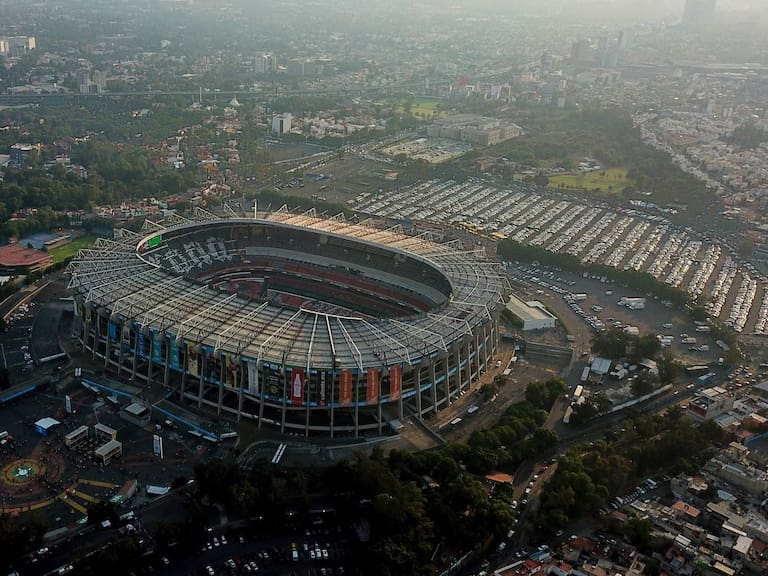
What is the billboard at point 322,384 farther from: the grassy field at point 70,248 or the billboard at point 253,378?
the grassy field at point 70,248

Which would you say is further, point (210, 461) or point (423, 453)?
point (423, 453)

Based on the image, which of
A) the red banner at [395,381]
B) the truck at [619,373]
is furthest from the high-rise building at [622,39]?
the red banner at [395,381]

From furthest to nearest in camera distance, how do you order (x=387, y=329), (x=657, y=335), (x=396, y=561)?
(x=657, y=335) → (x=387, y=329) → (x=396, y=561)

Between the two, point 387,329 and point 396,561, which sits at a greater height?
point 387,329

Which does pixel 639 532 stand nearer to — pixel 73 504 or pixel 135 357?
pixel 73 504

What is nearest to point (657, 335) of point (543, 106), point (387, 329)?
point (387, 329)

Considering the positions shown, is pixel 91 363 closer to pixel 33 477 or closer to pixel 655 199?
pixel 33 477

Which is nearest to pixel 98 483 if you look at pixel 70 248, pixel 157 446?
pixel 157 446
